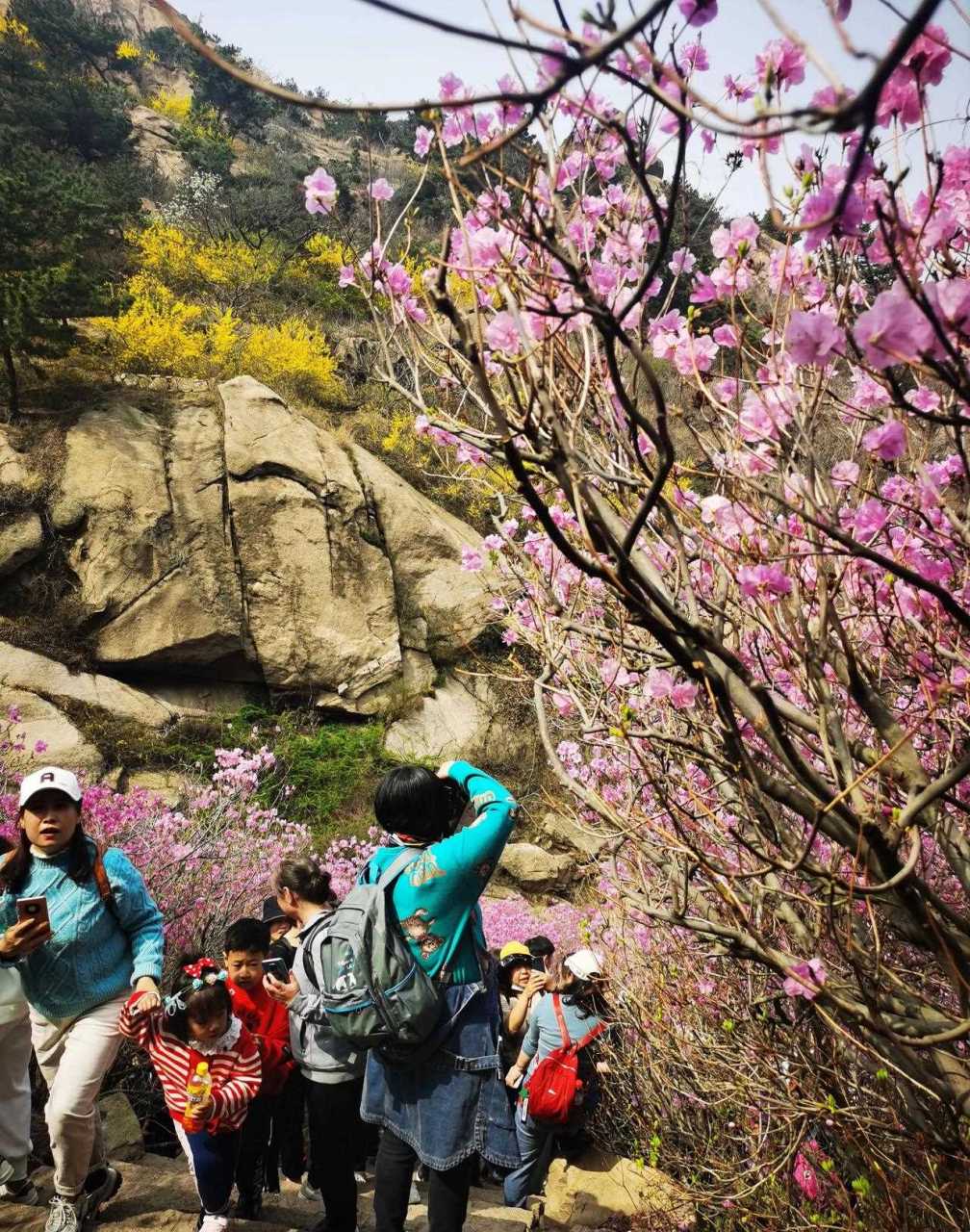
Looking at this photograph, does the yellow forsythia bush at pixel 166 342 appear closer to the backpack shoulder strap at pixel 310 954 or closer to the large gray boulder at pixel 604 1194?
the large gray boulder at pixel 604 1194

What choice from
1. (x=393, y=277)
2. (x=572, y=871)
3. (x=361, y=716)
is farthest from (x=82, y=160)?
(x=393, y=277)

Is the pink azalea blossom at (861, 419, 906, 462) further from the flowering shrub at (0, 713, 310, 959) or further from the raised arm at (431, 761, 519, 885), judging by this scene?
the flowering shrub at (0, 713, 310, 959)

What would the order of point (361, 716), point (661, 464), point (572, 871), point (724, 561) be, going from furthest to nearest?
point (361, 716), point (572, 871), point (724, 561), point (661, 464)

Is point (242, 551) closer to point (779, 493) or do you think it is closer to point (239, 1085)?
point (239, 1085)

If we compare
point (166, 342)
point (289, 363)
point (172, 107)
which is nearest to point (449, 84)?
point (166, 342)

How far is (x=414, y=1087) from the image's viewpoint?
7.38ft

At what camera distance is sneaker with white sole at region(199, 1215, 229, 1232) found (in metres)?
2.52

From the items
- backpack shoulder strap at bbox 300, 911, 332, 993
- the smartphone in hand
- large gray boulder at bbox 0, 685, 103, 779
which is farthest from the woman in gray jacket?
large gray boulder at bbox 0, 685, 103, 779

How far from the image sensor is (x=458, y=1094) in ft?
7.26

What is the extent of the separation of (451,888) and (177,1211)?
1.71 metres

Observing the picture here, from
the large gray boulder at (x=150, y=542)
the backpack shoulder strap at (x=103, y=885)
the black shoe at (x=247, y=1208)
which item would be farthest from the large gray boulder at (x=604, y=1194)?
the large gray boulder at (x=150, y=542)

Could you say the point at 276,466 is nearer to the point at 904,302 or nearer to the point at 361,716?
the point at 361,716

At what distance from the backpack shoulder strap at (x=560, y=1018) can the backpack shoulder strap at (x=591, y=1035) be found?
0.05m

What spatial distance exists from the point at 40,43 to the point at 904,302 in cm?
3437
